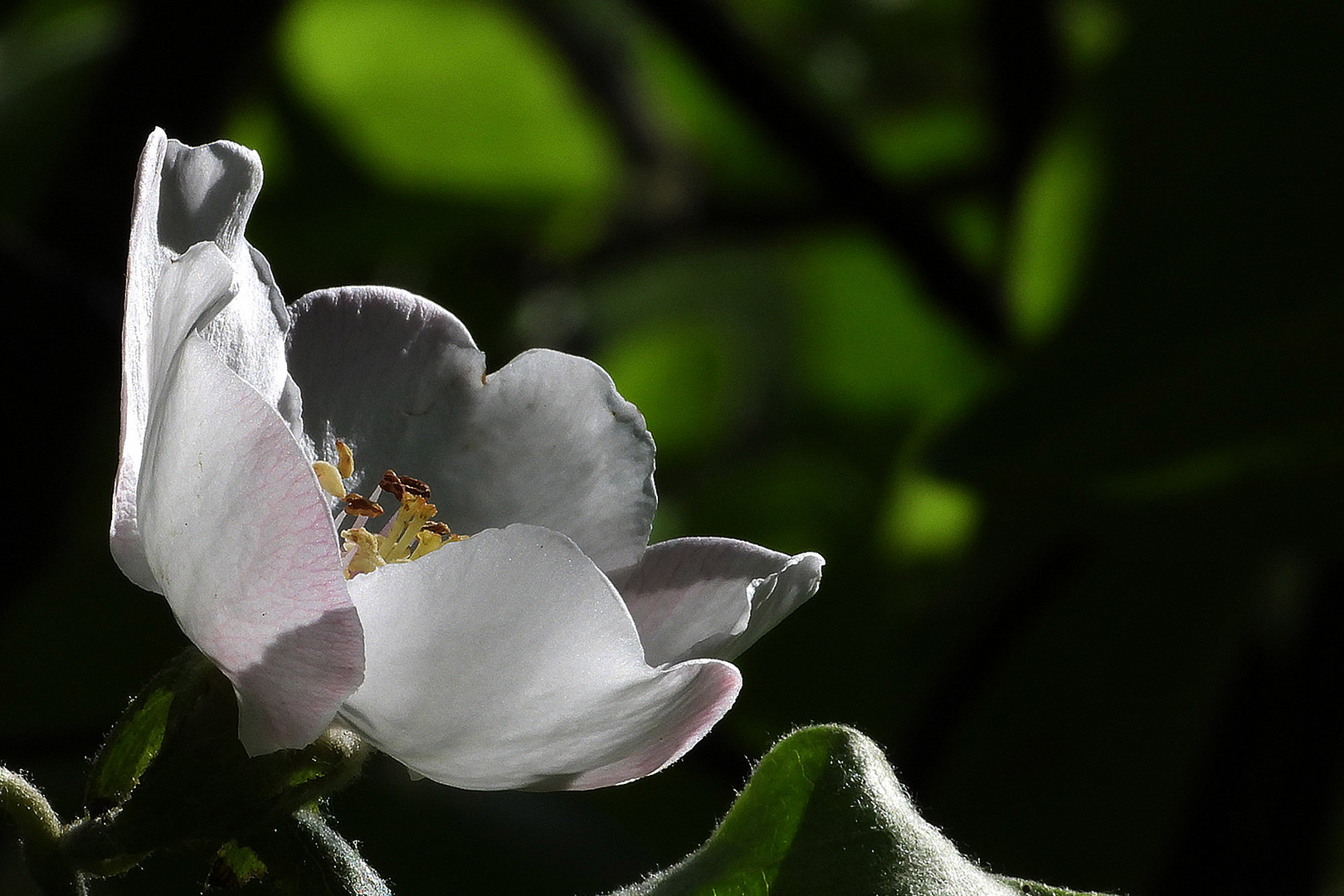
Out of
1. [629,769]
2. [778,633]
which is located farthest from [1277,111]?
[629,769]

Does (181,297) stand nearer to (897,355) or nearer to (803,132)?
(803,132)

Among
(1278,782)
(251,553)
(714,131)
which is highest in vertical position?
(251,553)

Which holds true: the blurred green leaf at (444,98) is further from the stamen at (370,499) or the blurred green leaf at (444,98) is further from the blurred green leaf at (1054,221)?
the stamen at (370,499)

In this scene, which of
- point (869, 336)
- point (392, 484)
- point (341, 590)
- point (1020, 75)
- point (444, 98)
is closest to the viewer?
point (341, 590)

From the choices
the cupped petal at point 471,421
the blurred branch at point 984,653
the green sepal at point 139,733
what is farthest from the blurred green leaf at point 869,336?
the green sepal at point 139,733

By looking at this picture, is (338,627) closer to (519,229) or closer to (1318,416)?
(1318,416)

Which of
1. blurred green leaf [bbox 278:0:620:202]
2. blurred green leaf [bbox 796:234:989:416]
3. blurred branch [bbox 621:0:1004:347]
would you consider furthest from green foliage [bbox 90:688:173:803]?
blurred green leaf [bbox 796:234:989:416]

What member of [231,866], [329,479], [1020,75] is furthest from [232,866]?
[1020,75]
